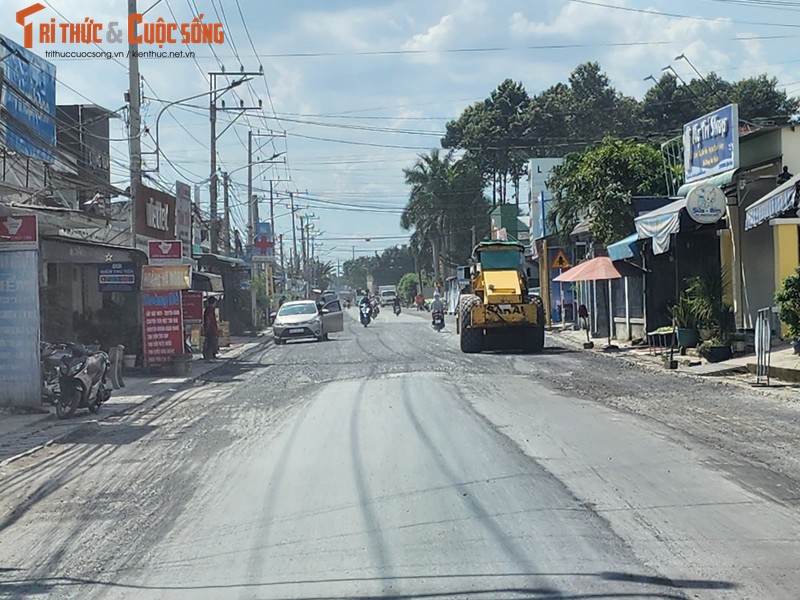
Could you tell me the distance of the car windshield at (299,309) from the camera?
1681 inches

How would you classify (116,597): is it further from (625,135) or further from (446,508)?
(625,135)

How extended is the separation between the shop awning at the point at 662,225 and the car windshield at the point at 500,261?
5614 millimetres

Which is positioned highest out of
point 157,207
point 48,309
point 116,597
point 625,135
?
point 625,135

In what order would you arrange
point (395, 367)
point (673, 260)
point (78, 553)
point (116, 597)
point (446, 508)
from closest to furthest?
point (116, 597)
point (78, 553)
point (446, 508)
point (395, 367)
point (673, 260)

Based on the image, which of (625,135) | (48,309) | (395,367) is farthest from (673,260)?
(625,135)

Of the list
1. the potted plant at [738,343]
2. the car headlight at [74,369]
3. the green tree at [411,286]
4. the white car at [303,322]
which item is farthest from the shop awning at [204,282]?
the green tree at [411,286]

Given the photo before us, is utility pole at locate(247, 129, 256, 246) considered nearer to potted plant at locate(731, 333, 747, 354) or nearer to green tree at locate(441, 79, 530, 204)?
green tree at locate(441, 79, 530, 204)

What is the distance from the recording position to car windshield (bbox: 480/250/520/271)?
98.3 ft

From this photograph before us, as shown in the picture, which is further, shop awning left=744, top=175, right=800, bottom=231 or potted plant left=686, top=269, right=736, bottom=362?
potted plant left=686, top=269, right=736, bottom=362

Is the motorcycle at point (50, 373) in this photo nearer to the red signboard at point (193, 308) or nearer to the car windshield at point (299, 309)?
the red signboard at point (193, 308)

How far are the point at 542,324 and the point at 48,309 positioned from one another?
13.9 m

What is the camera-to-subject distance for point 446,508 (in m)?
8.38

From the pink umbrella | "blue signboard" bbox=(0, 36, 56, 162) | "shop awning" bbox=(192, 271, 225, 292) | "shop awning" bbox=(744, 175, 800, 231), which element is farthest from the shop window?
"shop awning" bbox=(744, 175, 800, 231)

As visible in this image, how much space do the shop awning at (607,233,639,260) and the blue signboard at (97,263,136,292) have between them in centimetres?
1314
